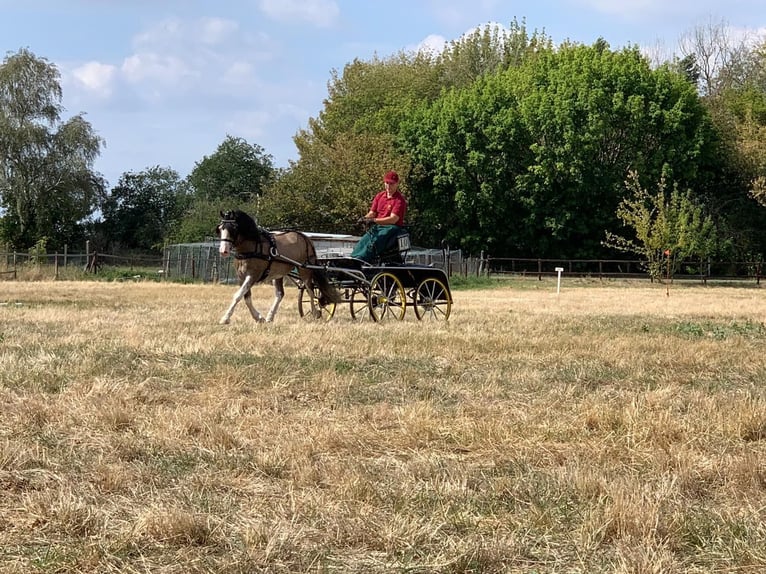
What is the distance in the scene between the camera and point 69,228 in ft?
182

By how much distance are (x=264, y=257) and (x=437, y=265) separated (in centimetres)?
2667

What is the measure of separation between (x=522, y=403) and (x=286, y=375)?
1962 millimetres

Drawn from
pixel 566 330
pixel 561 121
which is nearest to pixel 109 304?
pixel 566 330

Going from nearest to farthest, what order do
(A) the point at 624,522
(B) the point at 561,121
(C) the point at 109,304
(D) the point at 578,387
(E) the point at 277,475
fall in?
(A) the point at 624,522 < (E) the point at 277,475 < (D) the point at 578,387 < (C) the point at 109,304 < (B) the point at 561,121

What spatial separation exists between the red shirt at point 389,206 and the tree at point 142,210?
2008 inches

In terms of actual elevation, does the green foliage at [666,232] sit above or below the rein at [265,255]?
above

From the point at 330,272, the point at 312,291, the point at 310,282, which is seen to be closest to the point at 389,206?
the point at 330,272

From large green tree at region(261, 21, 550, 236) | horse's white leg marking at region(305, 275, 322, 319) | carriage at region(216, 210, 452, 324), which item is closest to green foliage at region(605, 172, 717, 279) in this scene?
large green tree at region(261, 21, 550, 236)

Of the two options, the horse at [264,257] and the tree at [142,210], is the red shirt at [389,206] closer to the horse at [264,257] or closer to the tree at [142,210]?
the horse at [264,257]

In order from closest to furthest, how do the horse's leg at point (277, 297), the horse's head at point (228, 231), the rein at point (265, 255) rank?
1. the horse's head at point (228, 231)
2. the rein at point (265, 255)
3. the horse's leg at point (277, 297)

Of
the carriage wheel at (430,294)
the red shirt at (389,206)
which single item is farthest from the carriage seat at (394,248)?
the carriage wheel at (430,294)

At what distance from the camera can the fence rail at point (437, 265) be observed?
3591 centimetres

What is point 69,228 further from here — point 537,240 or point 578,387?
point 578,387

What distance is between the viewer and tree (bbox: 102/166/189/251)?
65.0m
